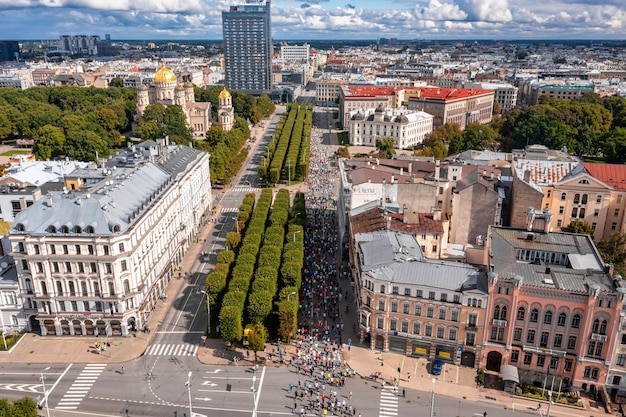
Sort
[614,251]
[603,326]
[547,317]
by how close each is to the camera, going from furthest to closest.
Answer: [614,251], [547,317], [603,326]

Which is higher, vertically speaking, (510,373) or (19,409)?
(19,409)

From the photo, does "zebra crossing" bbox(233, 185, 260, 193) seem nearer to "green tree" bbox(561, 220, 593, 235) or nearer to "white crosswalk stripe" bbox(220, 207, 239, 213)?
"white crosswalk stripe" bbox(220, 207, 239, 213)

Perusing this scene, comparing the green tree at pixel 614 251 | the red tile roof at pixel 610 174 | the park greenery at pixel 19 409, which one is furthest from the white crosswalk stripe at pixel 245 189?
the park greenery at pixel 19 409

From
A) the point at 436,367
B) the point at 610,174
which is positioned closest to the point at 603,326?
the point at 436,367

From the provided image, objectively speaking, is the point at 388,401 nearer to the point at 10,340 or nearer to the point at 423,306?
the point at 423,306

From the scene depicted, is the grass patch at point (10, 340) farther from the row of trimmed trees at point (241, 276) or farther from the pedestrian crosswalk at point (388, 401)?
the pedestrian crosswalk at point (388, 401)

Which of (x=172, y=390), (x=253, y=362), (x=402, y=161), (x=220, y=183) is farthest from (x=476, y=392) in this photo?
(x=220, y=183)
